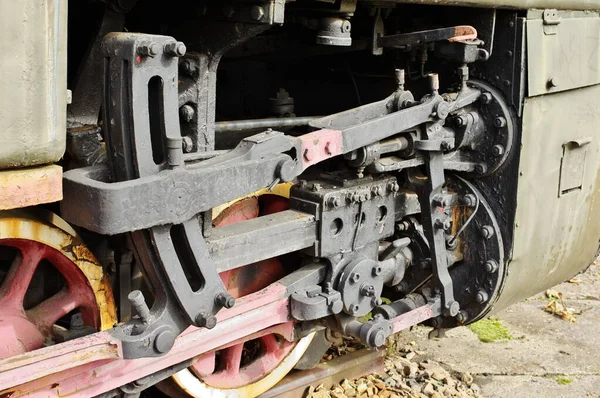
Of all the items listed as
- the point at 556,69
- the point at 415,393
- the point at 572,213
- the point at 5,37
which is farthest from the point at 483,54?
the point at 5,37

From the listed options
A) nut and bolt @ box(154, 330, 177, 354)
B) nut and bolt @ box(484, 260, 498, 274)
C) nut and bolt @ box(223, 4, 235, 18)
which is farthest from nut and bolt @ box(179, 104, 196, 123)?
nut and bolt @ box(484, 260, 498, 274)

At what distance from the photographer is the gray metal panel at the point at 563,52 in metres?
3.18

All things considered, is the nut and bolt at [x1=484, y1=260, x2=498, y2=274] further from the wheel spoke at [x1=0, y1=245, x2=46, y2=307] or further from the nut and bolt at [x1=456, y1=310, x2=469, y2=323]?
the wheel spoke at [x1=0, y1=245, x2=46, y2=307]

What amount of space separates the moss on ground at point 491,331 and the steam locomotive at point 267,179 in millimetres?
721

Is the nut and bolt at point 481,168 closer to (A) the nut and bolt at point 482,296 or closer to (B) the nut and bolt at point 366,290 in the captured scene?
(A) the nut and bolt at point 482,296

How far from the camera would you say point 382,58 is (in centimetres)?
362

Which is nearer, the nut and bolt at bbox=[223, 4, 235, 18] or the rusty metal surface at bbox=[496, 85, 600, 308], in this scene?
the nut and bolt at bbox=[223, 4, 235, 18]

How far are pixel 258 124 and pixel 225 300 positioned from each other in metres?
0.81

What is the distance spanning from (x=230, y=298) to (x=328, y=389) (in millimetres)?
1395

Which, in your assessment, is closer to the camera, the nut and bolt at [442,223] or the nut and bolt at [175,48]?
the nut and bolt at [175,48]

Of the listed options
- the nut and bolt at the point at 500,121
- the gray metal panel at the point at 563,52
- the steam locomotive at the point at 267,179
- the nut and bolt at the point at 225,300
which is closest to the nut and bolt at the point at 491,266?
the steam locomotive at the point at 267,179

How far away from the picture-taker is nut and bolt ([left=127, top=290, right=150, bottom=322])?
7.16 feet

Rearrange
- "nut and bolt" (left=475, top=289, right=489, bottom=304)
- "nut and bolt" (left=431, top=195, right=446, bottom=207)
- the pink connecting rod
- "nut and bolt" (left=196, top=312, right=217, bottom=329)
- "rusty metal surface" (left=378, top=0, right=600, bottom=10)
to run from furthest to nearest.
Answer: "nut and bolt" (left=475, top=289, right=489, bottom=304)
"nut and bolt" (left=431, top=195, right=446, bottom=207)
"rusty metal surface" (left=378, top=0, right=600, bottom=10)
"nut and bolt" (left=196, top=312, right=217, bottom=329)
the pink connecting rod

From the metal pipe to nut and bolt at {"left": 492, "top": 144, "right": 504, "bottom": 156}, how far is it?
2.48 ft
